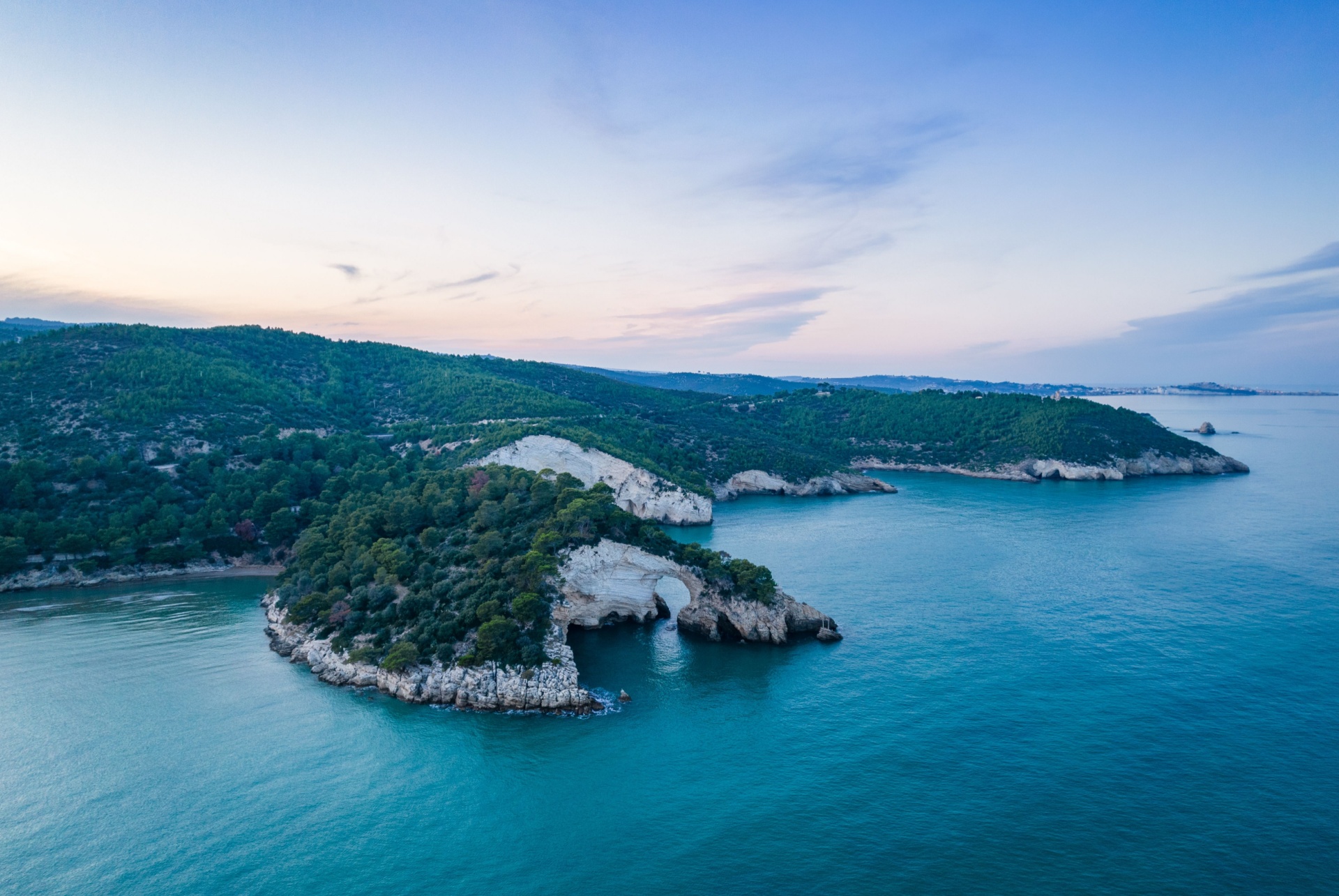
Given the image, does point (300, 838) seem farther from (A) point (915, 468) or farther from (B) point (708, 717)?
(A) point (915, 468)

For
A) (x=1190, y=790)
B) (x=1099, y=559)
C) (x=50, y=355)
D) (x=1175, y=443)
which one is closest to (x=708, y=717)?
(x=1190, y=790)

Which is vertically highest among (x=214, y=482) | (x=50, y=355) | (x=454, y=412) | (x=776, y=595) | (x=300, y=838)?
(x=50, y=355)

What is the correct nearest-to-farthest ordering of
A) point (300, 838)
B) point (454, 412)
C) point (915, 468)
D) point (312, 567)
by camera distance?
point (300, 838) → point (312, 567) → point (454, 412) → point (915, 468)

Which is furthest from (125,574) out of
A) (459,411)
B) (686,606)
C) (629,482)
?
(459,411)

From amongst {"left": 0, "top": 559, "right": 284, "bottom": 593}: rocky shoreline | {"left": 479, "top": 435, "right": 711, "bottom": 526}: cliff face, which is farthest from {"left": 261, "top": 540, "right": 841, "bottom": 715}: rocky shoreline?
{"left": 479, "top": 435, "right": 711, "bottom": 526}: cliff face

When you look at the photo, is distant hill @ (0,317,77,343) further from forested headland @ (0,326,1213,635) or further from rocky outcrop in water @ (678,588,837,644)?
rocky outcrop in water @ (678,588,837,644)

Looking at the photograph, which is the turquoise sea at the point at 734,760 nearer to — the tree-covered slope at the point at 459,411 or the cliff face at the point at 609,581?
→ the cliff face at the point at 609,581
